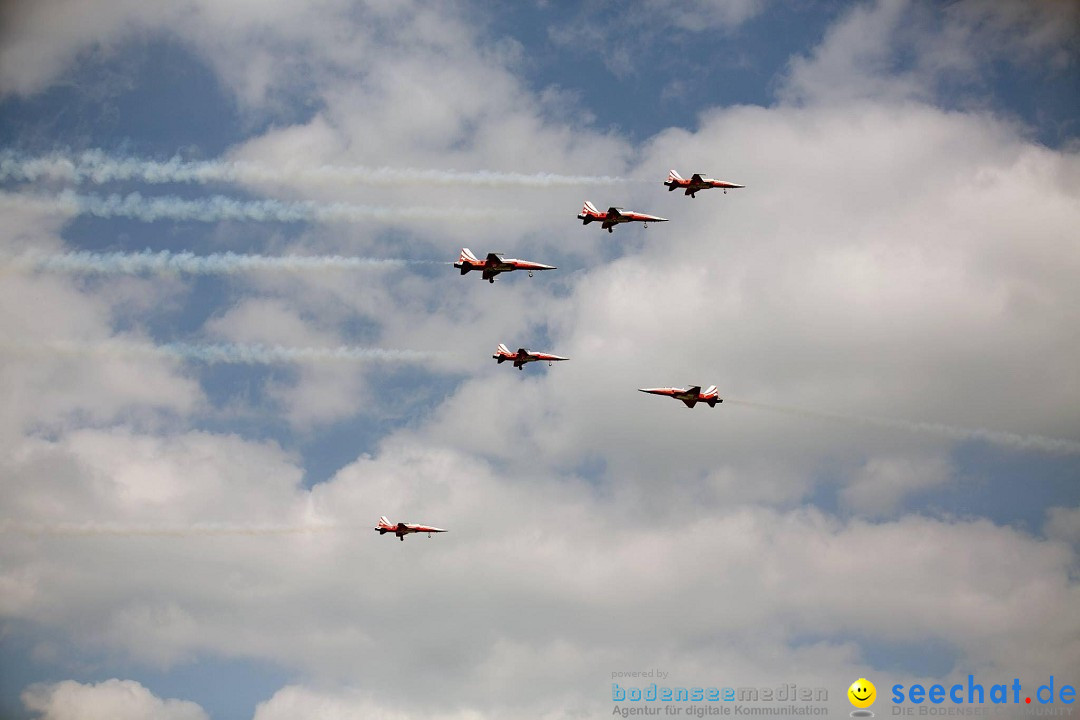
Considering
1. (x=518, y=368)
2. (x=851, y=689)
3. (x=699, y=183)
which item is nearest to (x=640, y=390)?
(x=518, y=368)

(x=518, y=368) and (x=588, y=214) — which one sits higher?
(x=588, y=214)

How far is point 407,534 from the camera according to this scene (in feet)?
573

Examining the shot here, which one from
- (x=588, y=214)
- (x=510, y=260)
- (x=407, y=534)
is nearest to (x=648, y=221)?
(x=588, y=214)

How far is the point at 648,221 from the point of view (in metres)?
157

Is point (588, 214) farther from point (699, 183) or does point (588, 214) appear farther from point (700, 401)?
point (700, 401)

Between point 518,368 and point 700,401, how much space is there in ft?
81.3

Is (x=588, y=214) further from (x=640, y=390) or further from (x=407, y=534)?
(x=407, y=534)

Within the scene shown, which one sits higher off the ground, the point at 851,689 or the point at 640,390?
the point at 640,390

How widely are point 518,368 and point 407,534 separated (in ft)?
100.0

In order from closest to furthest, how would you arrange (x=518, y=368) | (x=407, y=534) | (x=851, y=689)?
1. (x=851, y=689)
2. (x=518, y=368)
3. (x=407, y=534)

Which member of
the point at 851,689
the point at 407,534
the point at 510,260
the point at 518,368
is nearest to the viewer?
the point at 851,689

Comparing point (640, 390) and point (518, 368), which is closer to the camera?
point (640, 390)

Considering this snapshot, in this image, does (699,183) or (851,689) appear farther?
(699,183)

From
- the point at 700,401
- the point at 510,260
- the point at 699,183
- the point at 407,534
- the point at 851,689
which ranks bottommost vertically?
the point at 851,689
